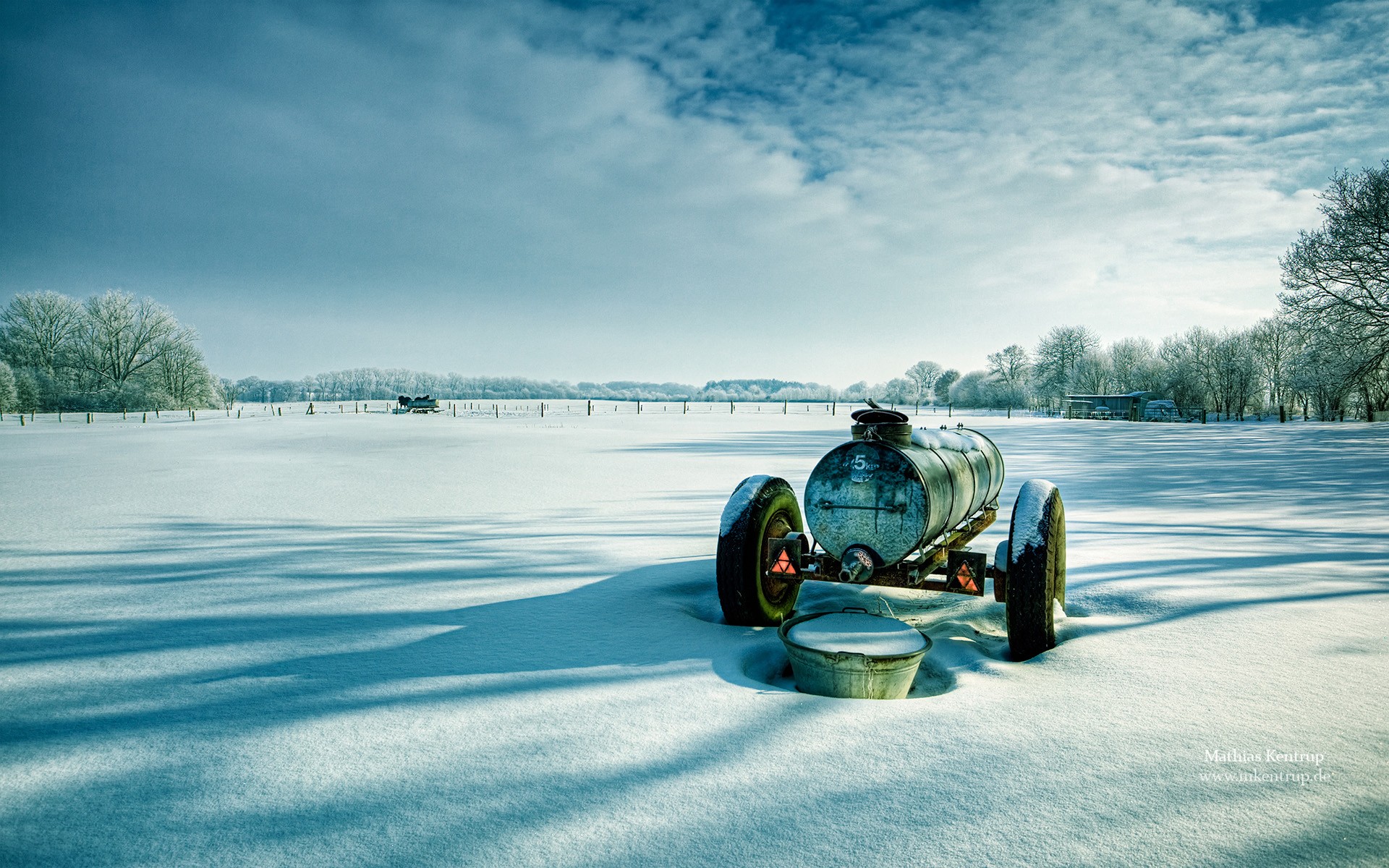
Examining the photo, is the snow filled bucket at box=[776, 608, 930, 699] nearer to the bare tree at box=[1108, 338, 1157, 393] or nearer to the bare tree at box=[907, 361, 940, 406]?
the bare tree at box=[1108, 338, 1157, 393]

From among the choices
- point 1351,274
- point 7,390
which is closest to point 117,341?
point 7,390

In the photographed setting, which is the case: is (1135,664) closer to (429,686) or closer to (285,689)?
(429,686)

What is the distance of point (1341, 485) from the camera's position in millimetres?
13250

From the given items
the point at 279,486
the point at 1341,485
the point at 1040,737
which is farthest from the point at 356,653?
the point at 1341,485

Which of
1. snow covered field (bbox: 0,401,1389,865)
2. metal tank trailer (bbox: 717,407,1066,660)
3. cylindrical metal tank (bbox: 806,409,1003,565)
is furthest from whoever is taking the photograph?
cylindrical metal tank (bbox: 806,409,1003,565)

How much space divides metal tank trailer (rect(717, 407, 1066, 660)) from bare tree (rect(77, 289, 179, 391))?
Answer: 73174 millimetres

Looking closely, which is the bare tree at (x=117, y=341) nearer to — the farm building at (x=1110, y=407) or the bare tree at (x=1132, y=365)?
the farm building at (x=1110, y=407)

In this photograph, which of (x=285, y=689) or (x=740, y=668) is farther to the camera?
(x=740, y=668)

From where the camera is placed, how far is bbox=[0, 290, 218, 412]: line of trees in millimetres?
55219

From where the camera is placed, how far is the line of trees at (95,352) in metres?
55.2

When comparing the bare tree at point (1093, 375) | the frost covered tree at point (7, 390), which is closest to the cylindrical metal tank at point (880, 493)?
the frost covered tree at point (7, 390)

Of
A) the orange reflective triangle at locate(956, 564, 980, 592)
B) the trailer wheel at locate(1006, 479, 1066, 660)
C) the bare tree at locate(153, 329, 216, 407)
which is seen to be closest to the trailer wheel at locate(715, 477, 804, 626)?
the orange reflective triangle at locate(956, 564, 980, 592)

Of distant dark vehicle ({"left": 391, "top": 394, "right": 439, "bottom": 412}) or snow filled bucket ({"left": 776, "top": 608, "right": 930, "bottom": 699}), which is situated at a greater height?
distant dark vehicle ({"left": 391, "top": 394, "right": 439, "bottom": 412})

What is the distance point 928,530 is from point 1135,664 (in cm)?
155
